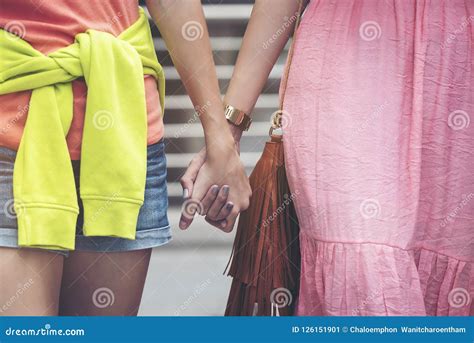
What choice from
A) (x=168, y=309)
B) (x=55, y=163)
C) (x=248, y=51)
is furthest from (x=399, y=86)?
(x=168, y=309)

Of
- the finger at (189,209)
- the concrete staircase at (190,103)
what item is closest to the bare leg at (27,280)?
the finger at (189,209)

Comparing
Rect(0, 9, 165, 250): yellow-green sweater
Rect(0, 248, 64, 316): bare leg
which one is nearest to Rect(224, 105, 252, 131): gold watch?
Rect(0, 9, 165, 250): yellow-green sweater

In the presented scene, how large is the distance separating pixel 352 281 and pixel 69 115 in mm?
783

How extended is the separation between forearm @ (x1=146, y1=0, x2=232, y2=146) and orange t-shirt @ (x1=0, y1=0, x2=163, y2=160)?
0.66 feet

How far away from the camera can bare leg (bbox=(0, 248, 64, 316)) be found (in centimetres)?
213

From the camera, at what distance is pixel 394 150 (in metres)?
2.29

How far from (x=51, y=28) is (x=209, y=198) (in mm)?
648

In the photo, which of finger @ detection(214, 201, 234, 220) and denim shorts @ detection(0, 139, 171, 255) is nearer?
denim shorts @ detection(0, 139, 171, 255)

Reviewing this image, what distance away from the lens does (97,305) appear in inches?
94.0

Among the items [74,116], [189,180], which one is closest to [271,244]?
[189,180]

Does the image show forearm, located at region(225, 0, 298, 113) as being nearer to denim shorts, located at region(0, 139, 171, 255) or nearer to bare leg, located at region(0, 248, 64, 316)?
denim shorts, located at region(0, 139, 171, 255)

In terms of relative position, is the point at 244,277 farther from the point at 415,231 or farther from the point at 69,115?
the point at 69,115

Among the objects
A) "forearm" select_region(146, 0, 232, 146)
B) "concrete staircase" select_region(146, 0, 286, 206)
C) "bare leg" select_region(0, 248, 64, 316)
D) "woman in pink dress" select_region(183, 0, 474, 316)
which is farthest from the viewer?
"concrete staircase" select_region(146, 0, 286, 206)

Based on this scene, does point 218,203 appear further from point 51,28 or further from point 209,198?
point 51,28
